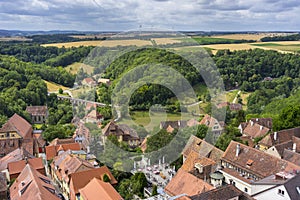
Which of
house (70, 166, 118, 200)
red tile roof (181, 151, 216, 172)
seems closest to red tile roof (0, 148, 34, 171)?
house (70, 166, 118, 200)

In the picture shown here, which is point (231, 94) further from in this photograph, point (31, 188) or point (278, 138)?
point (31, 188)

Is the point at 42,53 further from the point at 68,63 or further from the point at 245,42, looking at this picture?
the point at 245,42

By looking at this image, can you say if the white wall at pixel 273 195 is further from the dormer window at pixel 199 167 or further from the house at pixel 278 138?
the house at pixel 278 138

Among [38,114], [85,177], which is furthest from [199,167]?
[38,114]

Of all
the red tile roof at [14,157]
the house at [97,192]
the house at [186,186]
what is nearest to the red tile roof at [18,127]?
the red tile roof at [14,157]

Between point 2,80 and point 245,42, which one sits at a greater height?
point 245,42

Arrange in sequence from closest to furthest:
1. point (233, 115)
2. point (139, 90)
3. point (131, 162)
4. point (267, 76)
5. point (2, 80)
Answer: point (131, 162) < point (139, 90) < point (233, 115) < point (2, 80) < point (267, 76)

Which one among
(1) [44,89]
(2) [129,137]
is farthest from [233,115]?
(1) [44,89]
